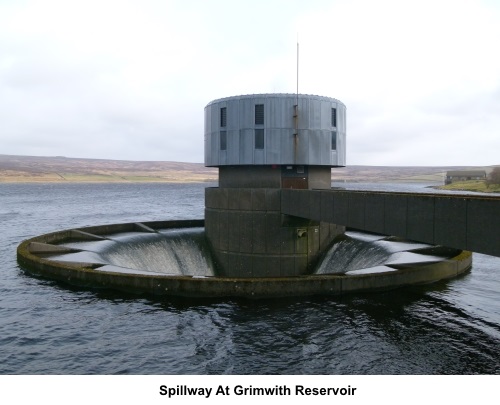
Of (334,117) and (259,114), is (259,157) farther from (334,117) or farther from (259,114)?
(334,117)

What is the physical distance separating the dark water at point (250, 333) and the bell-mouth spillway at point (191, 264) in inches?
27.5

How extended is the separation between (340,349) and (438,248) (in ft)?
58.1

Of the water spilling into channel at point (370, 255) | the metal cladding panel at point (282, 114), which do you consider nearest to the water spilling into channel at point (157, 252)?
the water spilling into channel at point (370, 255)

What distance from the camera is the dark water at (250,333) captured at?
16.3 m

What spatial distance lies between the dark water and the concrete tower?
10509mm

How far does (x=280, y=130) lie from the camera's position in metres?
33.5

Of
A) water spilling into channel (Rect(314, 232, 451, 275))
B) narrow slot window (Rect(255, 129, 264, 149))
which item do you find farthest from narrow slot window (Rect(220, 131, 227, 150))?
water spilling into channel (Rect(314, 232, 451, 275))

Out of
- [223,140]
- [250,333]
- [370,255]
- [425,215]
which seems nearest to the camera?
[425,215]

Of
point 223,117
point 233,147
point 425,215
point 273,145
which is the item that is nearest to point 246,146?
point 233,147

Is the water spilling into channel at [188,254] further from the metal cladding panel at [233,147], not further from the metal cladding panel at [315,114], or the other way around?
the metal cladding panel at [315,114]

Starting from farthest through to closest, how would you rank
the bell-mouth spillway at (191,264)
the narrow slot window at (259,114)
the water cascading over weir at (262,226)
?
the narrow slot window at (259,114), the water cascading over weir at (262,226), the bell-mouth spillway at (191,264)

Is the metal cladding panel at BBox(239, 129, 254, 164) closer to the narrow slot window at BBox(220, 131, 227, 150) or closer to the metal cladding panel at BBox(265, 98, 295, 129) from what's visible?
the narrow slot window at BBox(220, 131, 227, 150)

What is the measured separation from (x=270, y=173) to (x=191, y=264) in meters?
9.92
